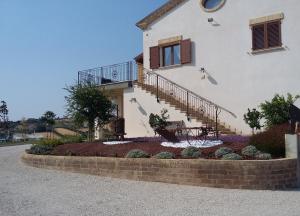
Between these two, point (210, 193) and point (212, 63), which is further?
point (212, 63)

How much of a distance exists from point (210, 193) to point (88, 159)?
535 centimetres

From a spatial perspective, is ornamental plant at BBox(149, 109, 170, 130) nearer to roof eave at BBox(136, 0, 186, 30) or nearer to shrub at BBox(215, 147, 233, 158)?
roof eave at BBox(136, 0, 186, 30)

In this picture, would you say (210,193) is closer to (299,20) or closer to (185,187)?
(185,187)

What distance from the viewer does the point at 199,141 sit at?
48.9ft

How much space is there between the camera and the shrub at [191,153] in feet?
41.2

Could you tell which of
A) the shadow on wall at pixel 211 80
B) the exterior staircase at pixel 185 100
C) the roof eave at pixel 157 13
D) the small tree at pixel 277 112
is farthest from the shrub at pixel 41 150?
the roof eave at pixel 157 13

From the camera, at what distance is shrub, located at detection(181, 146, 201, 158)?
12.6 meters

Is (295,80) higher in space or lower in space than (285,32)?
lower

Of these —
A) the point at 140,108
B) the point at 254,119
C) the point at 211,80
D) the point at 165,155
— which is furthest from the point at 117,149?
the point at 211,80

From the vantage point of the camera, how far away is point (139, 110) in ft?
73.2

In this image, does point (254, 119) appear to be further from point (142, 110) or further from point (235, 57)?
point (142, 110)

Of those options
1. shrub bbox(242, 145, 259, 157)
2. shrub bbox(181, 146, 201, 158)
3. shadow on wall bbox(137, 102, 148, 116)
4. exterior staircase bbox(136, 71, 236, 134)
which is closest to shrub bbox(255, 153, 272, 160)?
shrub bbox(242, 145, 259, 157)

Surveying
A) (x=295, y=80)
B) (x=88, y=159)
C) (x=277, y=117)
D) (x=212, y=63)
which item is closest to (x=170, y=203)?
(x=88, y=159)

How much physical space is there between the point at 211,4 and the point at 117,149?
10.5m
